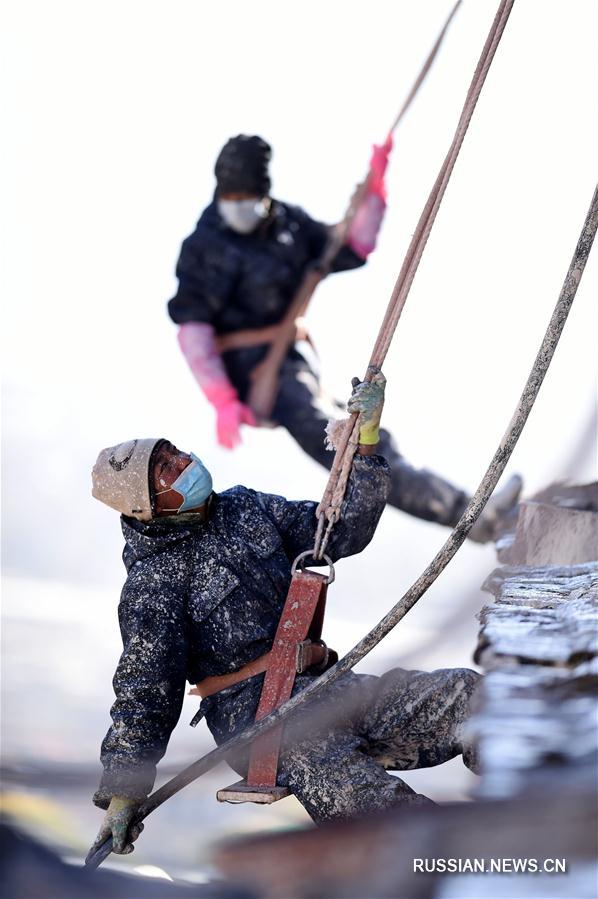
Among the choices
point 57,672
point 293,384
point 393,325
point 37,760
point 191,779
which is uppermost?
point 293,384

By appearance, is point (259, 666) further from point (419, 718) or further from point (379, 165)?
point (379, 165)

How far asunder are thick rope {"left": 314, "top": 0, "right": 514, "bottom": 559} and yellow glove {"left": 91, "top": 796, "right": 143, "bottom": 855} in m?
0.66

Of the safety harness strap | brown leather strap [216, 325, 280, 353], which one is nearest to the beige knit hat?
the safety harness strap

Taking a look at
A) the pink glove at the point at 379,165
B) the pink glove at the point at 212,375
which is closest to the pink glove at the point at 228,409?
the pink glove at the point at 212,375

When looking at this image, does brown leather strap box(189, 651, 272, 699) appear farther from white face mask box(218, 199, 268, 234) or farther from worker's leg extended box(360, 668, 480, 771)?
white face mask box(218, 199, 268, 234)

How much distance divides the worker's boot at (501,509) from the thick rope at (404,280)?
2387 mm

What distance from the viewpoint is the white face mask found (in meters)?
6.31

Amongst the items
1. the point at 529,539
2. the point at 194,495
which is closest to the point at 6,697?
the point at 529,539

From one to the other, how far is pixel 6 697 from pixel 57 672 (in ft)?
1.43

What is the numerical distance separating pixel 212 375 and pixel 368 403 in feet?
12.1

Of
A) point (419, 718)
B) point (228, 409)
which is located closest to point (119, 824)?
point (419, 718)

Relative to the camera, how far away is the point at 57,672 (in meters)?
5.94

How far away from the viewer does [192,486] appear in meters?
2.73

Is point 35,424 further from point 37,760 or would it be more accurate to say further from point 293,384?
point 37,760
